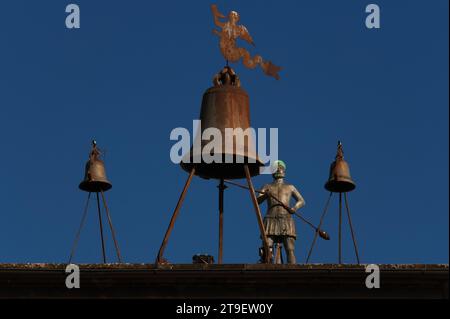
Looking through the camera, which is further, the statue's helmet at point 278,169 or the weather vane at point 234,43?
the statue's helmet at point 278,169

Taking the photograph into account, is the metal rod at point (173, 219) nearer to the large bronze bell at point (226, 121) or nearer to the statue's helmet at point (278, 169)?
the large bronze bell at point (226, 121)

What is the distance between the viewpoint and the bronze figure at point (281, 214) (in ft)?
131

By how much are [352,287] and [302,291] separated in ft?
2.94

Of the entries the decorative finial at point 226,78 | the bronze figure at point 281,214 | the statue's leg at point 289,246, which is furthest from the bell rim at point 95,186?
the statue's leg at point 289,246

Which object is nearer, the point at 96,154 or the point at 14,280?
the point at 14,280

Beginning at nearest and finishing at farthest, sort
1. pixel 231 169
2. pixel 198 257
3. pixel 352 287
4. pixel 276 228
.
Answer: pixel 352 287, pixel 198 257, pixel 231 169, pixel 276 228

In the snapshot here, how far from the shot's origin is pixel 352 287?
32656 mm

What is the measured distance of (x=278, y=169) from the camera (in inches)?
1642

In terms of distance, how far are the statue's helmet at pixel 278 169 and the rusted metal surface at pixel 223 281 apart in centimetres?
912

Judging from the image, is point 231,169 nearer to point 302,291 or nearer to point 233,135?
point 233,135

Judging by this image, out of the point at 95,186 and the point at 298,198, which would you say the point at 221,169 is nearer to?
the point at 95,186

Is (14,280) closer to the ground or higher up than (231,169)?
closer to the ground

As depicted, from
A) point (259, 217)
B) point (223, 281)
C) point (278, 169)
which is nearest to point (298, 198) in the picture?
point (278, 169)

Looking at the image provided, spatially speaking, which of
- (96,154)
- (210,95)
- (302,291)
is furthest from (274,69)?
(302,291)
